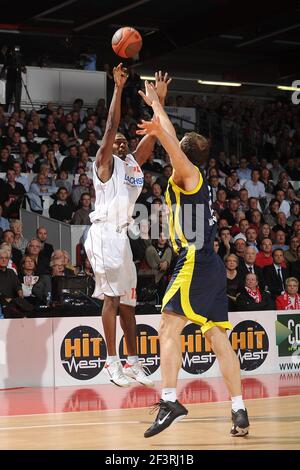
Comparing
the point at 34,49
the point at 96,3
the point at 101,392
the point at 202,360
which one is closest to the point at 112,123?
the point at 101,392

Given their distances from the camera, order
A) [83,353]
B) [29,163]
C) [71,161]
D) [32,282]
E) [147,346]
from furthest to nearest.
Result: [71,161], [29,163], [32,282], [147,346], [83,353]

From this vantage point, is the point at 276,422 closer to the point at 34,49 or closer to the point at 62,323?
the point at 62,323

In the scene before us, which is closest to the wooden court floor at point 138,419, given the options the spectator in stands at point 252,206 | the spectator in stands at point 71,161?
the spectator in stands at point 252,206

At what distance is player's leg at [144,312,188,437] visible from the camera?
265 inches

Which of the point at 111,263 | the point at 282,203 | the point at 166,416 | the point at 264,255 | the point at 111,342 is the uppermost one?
the point at 282,203

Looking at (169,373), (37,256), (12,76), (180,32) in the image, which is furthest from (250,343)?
(180,32)

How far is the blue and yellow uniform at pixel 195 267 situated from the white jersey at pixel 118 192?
5.29 ft

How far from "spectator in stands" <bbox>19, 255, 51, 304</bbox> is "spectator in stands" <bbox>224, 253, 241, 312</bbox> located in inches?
103

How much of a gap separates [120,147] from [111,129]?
55cm

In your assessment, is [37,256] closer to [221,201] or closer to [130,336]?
[221,201]

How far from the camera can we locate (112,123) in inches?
322

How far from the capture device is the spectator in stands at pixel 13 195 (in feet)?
52.3

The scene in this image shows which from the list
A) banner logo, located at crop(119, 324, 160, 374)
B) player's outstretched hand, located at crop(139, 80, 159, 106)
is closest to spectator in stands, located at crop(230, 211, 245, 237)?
banner logo, located at crop(119, 324, 160, 374)

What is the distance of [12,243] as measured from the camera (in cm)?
1426
